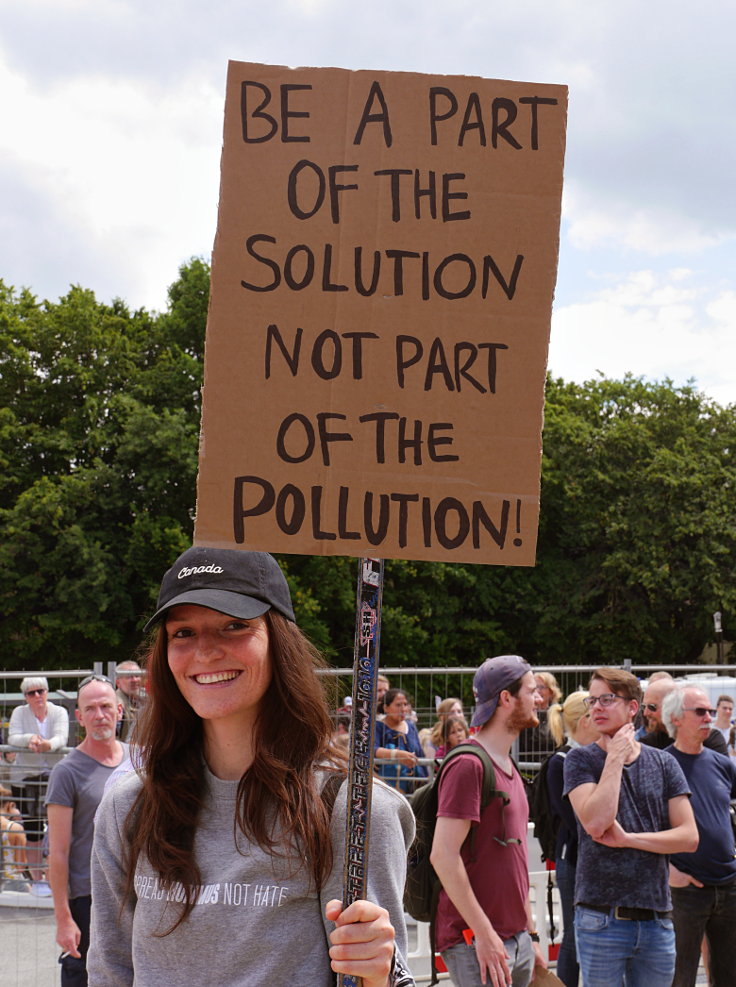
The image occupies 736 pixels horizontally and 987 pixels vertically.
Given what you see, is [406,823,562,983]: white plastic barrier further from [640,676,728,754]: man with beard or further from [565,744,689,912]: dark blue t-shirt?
[565,744,689,912]: dark blue t-shirt

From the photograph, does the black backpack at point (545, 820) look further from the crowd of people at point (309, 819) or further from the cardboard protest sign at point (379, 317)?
the cardboard protest sign at point (379, 317)

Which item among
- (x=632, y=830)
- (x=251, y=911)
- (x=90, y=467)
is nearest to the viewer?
(x=251, y=911)

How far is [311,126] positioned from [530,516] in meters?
0.93

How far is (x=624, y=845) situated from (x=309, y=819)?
3141mm

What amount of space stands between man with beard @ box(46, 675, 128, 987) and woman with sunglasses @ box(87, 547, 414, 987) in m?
3.48

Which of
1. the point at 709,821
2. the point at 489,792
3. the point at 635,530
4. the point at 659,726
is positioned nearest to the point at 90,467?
the point at 635,530

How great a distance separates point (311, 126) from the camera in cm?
249

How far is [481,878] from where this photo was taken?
4672mm

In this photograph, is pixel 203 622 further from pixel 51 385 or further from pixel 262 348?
pixel 51 385

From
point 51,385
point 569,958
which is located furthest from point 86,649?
point 569,958

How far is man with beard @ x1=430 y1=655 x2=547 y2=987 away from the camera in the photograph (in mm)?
4527

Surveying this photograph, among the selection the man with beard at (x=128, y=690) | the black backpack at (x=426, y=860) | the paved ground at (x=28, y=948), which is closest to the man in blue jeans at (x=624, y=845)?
the black backpack at (x=426, y=860)

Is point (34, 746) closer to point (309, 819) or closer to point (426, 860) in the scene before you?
point (426, 860)

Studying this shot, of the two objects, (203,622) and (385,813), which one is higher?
(203,622)
